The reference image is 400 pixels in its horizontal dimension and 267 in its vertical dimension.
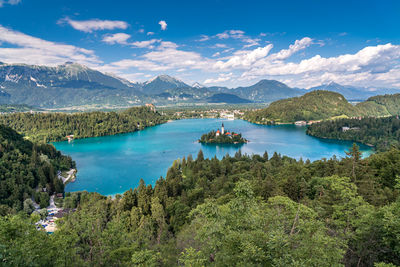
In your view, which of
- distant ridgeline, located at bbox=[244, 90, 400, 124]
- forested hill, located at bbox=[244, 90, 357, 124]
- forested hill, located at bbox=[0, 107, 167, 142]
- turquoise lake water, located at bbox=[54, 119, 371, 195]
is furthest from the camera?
distant ridgeline, located at bbox=[244, 90, 400, 124]

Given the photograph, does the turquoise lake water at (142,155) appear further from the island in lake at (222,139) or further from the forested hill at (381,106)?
the forested hill at (381,106)

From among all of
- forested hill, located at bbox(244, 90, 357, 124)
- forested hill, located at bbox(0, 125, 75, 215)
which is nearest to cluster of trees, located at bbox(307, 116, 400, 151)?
forested hill, located at bbox(244, 90, 357, 124)

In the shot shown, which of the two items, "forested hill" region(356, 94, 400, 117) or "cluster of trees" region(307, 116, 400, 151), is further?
"forested hill" region(356, 94, 400, 117)

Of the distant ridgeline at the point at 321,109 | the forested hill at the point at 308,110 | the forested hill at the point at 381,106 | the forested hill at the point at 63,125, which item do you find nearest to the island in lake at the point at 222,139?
the forested hill at the point at 63,125

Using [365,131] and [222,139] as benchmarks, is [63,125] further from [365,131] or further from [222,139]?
[365,131]

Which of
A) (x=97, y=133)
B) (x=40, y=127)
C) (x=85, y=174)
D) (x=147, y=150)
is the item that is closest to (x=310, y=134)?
(x=147, y=150)

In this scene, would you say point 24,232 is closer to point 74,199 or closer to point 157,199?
point 157,199

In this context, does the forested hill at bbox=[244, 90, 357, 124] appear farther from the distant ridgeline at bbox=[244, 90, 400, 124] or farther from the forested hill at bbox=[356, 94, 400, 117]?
the forested hill at bbox=[356, 94, 400, 117]

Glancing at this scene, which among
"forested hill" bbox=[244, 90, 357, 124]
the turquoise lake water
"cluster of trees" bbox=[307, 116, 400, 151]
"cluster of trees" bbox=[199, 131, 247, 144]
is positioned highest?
"forested hill" bbox=[244, 90, 357, 124]
